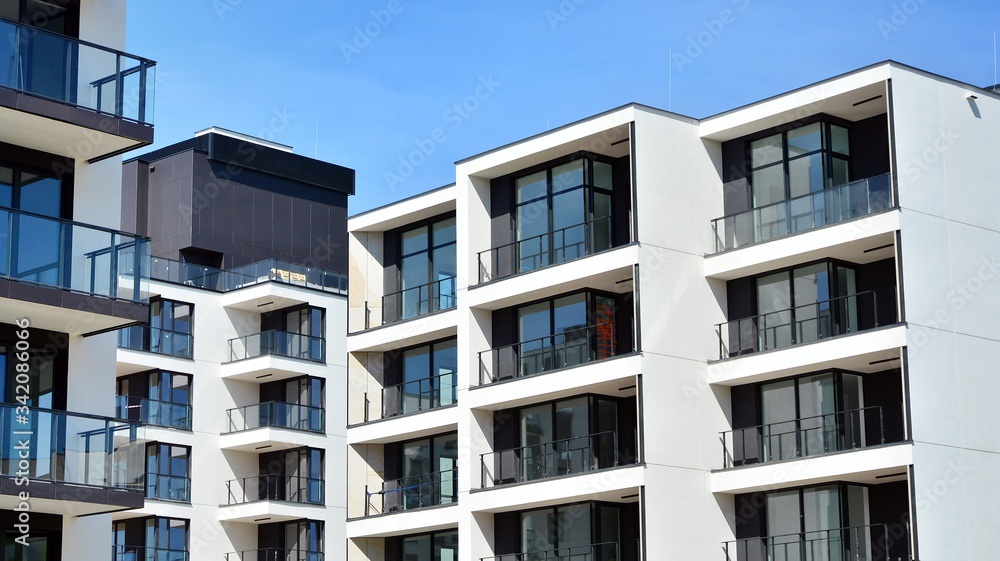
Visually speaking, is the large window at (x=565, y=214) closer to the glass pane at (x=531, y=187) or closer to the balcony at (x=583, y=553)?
the glass pane at (x=531, y=187)

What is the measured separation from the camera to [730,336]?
3944 cm

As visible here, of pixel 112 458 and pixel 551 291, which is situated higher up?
pixel 551 291

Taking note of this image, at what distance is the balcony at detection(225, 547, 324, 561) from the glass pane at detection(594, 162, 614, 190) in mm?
22613

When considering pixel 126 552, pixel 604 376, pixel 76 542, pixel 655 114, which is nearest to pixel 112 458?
pixel 76 542

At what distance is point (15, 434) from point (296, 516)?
113ft

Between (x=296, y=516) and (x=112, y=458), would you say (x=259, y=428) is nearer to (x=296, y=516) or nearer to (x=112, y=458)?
(x=296, y=516)

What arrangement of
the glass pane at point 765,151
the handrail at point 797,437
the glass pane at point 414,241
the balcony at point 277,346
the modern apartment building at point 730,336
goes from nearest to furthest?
the modern apartment building at point 730,336, the handrail at point 797,437, the glass pane at point 765,151, the glass pane at point 414,241, the balcony at point 277,346

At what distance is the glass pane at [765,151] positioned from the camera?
39656 millimetres

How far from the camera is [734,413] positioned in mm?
39250

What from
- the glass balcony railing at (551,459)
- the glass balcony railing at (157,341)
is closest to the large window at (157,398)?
the glass balcony railing at (157,341)

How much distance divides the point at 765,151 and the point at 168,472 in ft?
90.2

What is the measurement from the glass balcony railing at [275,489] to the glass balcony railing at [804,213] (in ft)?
78.7

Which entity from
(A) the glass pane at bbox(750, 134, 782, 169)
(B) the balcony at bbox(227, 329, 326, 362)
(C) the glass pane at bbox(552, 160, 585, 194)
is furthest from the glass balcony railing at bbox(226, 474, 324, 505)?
(A) the glass pane at bbox(750, 134, 782, 169)

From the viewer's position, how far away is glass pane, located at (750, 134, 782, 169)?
3966cm
